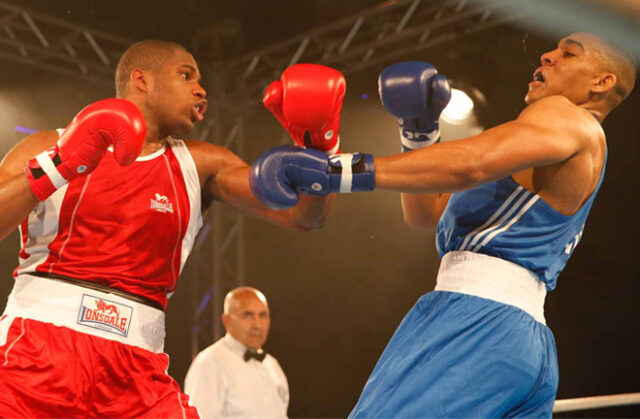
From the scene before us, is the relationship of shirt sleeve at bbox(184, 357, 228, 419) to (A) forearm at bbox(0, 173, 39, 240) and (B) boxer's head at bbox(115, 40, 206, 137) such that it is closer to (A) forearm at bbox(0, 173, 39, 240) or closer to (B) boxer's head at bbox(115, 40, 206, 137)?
(B) boxer's head at bbox(115, 40, 206, 137)

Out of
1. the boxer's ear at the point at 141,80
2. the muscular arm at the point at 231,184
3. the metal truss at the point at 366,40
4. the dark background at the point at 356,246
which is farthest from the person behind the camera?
the metal truss at the point at 366,40

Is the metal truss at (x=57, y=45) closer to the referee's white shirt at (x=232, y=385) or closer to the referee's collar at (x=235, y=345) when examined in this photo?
the referee's collar at (x=235, y=345)

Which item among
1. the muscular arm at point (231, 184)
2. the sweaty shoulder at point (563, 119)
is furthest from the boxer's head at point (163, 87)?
the sweaty shoulder at point (563, 119)

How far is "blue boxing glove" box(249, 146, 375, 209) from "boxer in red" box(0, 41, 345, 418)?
0.23m

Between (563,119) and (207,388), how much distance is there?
3.21 metres

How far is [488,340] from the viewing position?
73.8 inches

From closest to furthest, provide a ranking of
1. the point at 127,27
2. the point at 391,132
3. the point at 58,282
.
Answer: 1. the point at 58,282
2. the point at 127,27
3. the point at 391,132

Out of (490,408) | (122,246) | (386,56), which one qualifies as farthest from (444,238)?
(386,56)

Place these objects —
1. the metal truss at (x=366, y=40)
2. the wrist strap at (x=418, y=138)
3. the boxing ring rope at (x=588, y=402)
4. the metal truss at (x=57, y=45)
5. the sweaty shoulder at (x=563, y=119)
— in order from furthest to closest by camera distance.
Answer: the metal truss at (x=366, y=40) < the metal truss at (x=57, y=45) < the boxing ring rope at (x=588, y=402) < the wrist strap at (x=418, y=138) < the sweaty shoulder at (x=563, y=119)

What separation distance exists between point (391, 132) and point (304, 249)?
125 centimetres

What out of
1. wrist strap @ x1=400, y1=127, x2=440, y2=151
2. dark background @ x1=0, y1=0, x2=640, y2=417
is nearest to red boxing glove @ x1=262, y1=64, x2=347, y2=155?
wrist strap @ x1=400, y1=127, x2=440, y2=151

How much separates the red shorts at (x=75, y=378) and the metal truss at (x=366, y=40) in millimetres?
4220

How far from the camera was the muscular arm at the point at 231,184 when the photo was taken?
2.40 metres

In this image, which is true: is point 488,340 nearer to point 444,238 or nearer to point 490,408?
point 490,408
